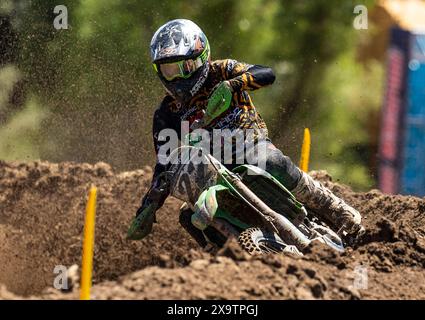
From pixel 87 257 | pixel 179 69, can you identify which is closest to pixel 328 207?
pixel 179 69

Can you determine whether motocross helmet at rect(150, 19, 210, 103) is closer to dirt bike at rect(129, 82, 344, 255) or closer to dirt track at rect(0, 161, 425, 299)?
dirt bike at rect(129, 82, 344, 255)

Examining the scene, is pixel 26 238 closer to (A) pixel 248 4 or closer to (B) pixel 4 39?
(B) pixel 4 39

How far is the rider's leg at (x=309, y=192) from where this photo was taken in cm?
951

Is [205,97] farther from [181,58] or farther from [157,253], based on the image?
[157,253]

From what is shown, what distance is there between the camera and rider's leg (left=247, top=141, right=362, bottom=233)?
31.2ft

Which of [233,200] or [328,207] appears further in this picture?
[328,207]

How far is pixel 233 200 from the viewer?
9.05m

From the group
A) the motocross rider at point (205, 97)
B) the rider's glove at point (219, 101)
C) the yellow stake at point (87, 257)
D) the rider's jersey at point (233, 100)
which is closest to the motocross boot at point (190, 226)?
the motocross rider at point (205, 97)

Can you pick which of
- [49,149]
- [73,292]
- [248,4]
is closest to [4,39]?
[49,149]

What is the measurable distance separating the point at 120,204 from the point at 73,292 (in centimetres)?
388

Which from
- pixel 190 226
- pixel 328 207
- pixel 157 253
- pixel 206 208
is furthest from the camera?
pixel 157 253

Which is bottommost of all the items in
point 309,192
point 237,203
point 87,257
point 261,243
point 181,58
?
point 87,257

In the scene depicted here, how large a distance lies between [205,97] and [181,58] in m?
0.55
